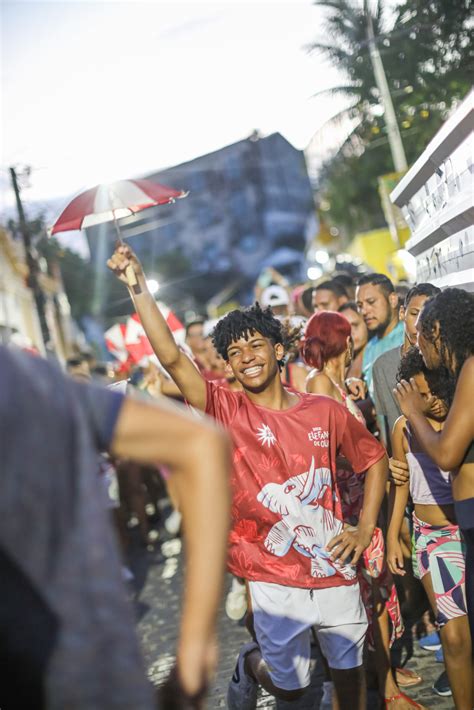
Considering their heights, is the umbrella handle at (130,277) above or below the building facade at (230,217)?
below

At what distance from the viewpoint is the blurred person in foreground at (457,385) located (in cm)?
348

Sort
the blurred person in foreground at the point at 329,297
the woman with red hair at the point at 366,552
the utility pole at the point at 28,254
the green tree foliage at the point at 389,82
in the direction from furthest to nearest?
the utility pole at the point at 28,254
the green tree foliage at the point at 389,82
the blurred person in foreground at the point at 329,297
the woman with red hair at the point at 366,552

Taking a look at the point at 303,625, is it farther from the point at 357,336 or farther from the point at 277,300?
the point at 277,300

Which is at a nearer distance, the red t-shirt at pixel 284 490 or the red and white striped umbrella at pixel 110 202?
the red t-shirt at pixel 284 490

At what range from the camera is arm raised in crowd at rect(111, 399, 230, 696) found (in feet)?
6.55

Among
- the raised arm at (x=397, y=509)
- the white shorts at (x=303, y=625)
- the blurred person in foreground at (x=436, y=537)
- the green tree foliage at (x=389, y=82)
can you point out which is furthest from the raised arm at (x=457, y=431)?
the green tree foliage at (x=389, y=82)

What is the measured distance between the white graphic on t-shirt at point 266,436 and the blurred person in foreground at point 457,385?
674 millimetres

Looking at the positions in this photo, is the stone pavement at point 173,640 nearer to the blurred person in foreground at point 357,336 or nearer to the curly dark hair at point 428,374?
the curly dark hair at point 428,374

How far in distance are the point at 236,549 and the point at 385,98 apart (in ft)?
79.4

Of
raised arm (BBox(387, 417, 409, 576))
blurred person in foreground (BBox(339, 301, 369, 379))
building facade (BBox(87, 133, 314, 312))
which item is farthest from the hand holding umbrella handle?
building facade (BBox(87, 133, 314, 312))

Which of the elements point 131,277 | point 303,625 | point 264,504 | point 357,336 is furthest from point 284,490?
point 357,336

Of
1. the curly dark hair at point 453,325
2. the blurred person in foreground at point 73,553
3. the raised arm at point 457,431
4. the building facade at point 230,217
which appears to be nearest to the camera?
the blurred person in foreground at point 73,553

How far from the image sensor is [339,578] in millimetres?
4090

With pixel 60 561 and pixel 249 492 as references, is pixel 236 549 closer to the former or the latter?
pixel 249 492
